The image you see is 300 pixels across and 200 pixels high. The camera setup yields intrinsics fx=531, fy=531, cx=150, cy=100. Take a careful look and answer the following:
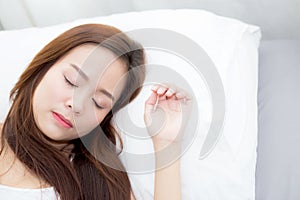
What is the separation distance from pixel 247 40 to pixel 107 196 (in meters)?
0.44

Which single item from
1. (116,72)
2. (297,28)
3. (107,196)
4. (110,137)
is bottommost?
(107,196)

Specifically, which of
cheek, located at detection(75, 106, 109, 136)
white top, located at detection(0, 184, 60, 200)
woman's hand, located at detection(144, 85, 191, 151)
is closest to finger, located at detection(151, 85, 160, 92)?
woman's hand, located at detection(144, 85, 191, 151)

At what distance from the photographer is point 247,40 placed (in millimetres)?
1143

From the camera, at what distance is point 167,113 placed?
1041mm

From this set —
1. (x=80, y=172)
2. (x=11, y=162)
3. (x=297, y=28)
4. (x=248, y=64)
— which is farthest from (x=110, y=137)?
(x=297, y=28)

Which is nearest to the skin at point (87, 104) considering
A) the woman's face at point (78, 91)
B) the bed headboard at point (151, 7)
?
the woman's face at point (78, 91)

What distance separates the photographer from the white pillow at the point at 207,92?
3.32 feet

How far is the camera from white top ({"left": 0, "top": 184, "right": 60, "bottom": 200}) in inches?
40.1

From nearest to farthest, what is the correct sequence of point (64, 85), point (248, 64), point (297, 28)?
1. point (64, 85)
2. point (248, 64)
3. point (297, 28)

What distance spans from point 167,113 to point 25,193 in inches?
12.5

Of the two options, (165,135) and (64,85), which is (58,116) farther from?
(165,135)

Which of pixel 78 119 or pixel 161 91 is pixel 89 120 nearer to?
pixel 78 119

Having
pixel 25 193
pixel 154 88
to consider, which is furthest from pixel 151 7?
pixel 25 193

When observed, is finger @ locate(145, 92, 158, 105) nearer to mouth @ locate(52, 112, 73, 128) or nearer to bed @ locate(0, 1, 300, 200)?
bed @ locate(0, 1, 300, 200)
